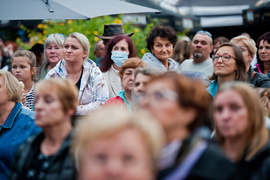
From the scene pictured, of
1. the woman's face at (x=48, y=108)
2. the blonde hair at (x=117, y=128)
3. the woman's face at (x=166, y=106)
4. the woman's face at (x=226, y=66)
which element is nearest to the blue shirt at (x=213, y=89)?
the woman's face at (x=226, y=66)

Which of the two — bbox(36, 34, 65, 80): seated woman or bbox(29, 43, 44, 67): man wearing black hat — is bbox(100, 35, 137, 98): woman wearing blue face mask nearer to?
bbox(36, 34, 65, 80): seated woman

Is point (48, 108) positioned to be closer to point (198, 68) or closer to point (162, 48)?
point (162, 48)

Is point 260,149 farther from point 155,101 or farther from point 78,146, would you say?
point 78,146

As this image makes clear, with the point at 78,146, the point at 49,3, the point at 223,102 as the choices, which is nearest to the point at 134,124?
the point at 78,146

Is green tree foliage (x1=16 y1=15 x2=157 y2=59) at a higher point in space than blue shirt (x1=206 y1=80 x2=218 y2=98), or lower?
higher

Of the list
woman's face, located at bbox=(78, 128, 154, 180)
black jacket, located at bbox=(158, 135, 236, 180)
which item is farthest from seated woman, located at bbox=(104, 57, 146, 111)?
woman's face, located at bbox=(78, 128, 154, 180)

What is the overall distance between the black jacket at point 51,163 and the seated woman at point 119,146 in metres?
0.83

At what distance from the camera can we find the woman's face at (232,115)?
3.20 m

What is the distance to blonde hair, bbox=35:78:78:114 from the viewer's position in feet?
11.6

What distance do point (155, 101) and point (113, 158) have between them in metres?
0.67

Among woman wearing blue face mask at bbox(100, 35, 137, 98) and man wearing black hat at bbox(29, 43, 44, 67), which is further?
man wearing black hat at bbox(29, 43, 44, 67)

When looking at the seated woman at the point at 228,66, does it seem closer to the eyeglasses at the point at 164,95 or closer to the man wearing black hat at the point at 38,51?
the eyeglasses at the point at 164,95

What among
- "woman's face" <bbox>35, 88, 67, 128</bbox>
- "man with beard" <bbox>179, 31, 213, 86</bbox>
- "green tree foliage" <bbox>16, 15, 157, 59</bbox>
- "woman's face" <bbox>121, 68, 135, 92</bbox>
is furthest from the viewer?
"green tree foliage" <bbox>16, 15, 157, 59</bbox>

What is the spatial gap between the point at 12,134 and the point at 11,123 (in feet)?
0.38
